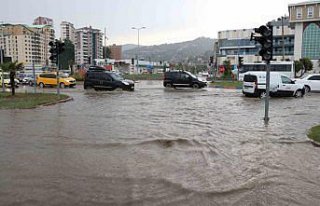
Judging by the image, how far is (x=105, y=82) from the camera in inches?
1258

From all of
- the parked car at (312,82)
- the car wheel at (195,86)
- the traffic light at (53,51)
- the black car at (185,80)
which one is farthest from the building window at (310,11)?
the traffic light at (53,51)

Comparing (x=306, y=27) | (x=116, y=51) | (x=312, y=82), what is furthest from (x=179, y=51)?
(x=312, y=82)

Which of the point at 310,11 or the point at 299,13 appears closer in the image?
the point at 310,11

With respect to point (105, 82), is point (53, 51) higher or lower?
higher

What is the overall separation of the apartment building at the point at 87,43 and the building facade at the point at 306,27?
63.3 m

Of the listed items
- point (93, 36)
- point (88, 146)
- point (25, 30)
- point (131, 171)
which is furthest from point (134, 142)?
point (93, 36)

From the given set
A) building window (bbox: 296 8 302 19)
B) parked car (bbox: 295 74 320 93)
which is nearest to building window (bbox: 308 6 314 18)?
building window (bbox: 296 8 302 19)

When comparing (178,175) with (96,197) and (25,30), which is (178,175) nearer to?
(96,197)

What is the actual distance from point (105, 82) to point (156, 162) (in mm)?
24788

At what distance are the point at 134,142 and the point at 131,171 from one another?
2.93m

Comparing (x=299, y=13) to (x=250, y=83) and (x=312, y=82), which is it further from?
(x=250, y=83)

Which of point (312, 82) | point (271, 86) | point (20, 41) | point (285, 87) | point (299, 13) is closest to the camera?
point (271, 86)

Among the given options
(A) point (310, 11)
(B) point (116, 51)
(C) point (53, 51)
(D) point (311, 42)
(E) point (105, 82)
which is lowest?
(E) point (105, 82)

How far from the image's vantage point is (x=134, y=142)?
998 cm
